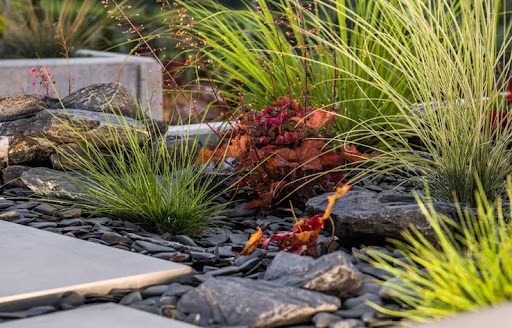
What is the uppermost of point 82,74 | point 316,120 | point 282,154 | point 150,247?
point 316,120

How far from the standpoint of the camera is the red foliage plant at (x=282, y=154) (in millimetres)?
3830

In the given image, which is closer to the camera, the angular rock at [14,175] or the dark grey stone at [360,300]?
the dark grey stone at [360,300]

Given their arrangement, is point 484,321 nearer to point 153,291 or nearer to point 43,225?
point 153,291

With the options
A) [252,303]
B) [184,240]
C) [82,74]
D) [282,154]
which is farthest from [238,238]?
[82,74]

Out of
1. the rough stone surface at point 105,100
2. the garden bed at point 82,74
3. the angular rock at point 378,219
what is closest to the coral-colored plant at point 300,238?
the angular rock at point 378,219

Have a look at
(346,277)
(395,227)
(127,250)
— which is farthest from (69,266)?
(395,227)

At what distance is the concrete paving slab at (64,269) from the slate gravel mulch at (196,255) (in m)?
0.03

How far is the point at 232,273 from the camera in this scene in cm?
292

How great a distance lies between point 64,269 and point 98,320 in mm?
447

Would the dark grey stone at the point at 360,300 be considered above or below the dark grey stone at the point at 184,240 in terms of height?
above

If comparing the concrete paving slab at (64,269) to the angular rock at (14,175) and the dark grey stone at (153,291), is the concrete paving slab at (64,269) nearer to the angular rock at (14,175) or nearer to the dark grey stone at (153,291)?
the dark grey stone at (153,291)

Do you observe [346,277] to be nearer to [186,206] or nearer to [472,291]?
[472,291]

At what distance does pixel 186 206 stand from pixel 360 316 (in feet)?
3.92

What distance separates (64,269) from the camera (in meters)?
2.78
